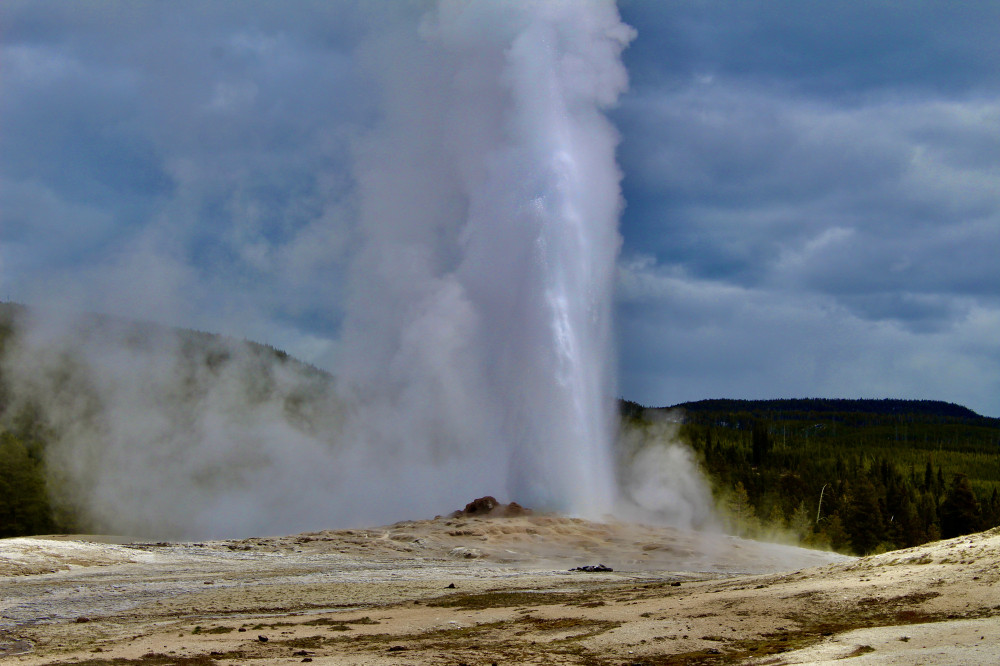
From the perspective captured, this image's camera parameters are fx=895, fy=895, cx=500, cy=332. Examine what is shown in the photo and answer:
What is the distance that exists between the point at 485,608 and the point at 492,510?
708 inches

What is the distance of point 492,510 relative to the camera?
36344 mm

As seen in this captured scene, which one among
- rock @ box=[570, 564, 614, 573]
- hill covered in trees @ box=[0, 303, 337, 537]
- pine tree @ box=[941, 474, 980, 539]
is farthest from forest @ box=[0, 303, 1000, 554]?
rock @ box=[570, 564, 614, 573]

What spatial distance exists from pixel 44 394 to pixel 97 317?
27.2 ft

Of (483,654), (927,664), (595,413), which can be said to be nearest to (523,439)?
(595,413)

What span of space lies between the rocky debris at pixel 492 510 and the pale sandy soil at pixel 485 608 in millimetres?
6094

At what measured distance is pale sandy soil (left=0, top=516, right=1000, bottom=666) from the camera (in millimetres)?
13094

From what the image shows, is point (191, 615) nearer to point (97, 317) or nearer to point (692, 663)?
point (692, 663)

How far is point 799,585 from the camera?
17.1m

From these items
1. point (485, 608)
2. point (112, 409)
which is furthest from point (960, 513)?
point (112, 409)

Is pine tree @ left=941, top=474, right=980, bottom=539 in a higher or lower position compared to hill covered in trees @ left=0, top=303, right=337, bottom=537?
lower

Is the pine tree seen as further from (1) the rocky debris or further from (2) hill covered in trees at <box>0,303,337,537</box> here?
(2) hill covered in trees at <box>0,303,337,537</box>

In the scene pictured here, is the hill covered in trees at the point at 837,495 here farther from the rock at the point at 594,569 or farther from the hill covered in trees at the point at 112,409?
the hill covered in trees at the point at 112,409

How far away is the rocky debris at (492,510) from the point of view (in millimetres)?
35875

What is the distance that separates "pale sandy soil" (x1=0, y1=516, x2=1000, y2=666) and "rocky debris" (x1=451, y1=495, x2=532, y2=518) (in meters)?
6.09
